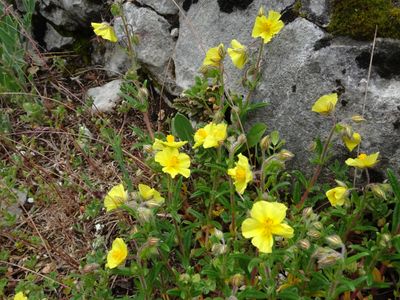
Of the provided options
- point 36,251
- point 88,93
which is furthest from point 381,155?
point 88,93

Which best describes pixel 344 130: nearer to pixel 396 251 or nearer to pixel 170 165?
pixel 396 251

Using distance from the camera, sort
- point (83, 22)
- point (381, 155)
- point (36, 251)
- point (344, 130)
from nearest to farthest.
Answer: point (344, 130) < point (381, 155) < point (36, 251) < point (83, 22)

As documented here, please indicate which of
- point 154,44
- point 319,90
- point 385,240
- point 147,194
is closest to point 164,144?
point 147,194

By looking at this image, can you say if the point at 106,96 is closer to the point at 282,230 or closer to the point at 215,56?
the point at 215,56

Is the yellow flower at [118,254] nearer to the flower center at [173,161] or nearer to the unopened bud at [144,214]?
the unopened bud at [144,214]

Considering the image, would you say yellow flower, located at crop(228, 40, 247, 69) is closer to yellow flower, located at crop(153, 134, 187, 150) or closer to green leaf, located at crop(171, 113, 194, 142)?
green leaf, located at crop(171, 113, 194, 142)

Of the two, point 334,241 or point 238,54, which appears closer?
point 334,241

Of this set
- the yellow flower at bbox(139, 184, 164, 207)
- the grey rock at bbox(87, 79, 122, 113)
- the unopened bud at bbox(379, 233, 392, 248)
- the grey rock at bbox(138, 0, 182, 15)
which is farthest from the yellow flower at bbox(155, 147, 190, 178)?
the grey rock at bbox(138, 0, 182, 15)
